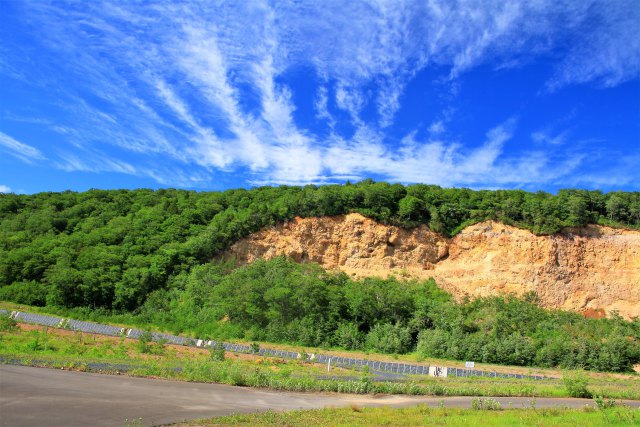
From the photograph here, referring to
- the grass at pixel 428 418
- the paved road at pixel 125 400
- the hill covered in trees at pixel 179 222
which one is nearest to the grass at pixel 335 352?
the hill covered in trees at pixel 179 222

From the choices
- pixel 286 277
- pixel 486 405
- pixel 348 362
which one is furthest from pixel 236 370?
pixel 286 277

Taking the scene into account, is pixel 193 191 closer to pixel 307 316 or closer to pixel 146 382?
pixel 307 316

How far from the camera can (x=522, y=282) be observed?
1710 inches

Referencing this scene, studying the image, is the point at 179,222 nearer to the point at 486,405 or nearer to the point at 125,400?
the point at 125,400

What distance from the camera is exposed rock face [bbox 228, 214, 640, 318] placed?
42375mm

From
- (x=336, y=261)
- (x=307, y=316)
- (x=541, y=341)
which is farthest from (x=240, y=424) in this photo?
(x=336, y=261)

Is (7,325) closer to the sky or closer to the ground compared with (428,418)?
closer to the ground

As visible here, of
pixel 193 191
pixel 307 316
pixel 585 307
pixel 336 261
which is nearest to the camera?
pixel 307 316

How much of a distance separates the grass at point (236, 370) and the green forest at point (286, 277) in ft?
28.0

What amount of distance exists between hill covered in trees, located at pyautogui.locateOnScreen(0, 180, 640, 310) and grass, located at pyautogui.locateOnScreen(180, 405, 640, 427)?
3368cm

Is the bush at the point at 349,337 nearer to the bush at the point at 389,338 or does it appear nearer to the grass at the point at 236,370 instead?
the bush at the point at 389,338

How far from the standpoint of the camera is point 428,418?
13.2m

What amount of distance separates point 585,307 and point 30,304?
51685mm

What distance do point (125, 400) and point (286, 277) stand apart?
28.3 meters
